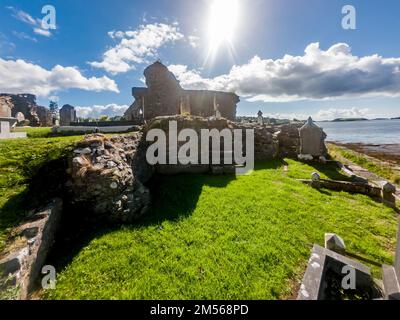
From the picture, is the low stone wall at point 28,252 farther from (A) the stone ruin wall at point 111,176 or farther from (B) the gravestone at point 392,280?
(B) the gravestone at point 392,280

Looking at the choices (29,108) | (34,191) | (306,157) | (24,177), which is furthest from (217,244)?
(29,108)

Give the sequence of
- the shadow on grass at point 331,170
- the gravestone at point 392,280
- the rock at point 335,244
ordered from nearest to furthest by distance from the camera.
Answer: the gravestone at point 392,280 < the rock at point 335,244 < the shadow on grass at point 331,170

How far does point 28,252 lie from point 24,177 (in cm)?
328

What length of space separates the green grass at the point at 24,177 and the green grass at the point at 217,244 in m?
1.58

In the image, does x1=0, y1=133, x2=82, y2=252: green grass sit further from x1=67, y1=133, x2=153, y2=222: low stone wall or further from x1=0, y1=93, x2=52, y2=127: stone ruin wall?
x1=0, y1=93, x2=52, y2=127: stone ruin wall

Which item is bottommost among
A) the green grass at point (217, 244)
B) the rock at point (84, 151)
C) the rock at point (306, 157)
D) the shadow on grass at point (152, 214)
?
the green grass at point (217, 244)

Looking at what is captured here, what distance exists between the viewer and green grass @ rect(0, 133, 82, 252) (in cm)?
516

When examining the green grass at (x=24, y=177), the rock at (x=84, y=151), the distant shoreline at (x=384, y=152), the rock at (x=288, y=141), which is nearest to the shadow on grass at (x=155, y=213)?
the green grass at (x=24, y=177)

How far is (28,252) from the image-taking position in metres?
4.21

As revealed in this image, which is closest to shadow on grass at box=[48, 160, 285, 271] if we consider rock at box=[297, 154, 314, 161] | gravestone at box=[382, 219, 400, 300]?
gravestone at box=[382, 219, 400, 300]

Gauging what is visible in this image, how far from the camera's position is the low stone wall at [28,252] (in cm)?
368

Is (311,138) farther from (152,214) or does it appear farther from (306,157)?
(152,214)

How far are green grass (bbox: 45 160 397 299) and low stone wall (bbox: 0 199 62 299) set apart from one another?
0.44m
